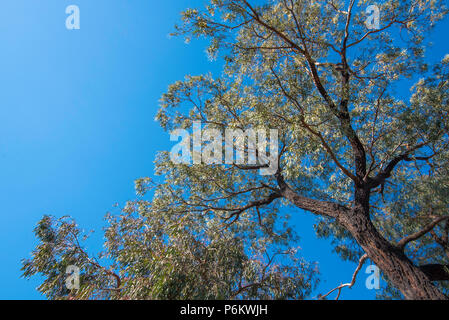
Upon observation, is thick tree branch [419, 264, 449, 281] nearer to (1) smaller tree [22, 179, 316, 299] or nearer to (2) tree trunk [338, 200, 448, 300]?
(2) tree trunk [338, 200, 448, 300]

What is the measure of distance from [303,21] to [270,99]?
1.77 meters

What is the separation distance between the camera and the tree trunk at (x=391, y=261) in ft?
8.64

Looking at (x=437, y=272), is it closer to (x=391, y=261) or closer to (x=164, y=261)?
(x=391, y=261)

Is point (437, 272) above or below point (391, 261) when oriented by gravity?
Result: below

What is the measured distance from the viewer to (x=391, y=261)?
9.65 ft

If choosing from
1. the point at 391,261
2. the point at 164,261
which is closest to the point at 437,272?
the point at 391,261

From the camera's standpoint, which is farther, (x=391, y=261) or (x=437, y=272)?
(x=437, y=272)

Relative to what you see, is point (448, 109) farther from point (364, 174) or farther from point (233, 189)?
point (233, 189)

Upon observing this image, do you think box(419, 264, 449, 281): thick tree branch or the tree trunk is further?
box(419, 264, 449, 281): thick tree branch

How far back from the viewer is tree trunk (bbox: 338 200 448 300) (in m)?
2.63

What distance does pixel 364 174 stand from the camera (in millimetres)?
4305

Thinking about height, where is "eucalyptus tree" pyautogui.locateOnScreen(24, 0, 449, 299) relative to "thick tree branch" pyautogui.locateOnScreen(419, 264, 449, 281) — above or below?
above

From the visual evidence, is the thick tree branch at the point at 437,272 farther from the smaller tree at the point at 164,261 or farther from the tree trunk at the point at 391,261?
the smaller tree at the point at 164,261
